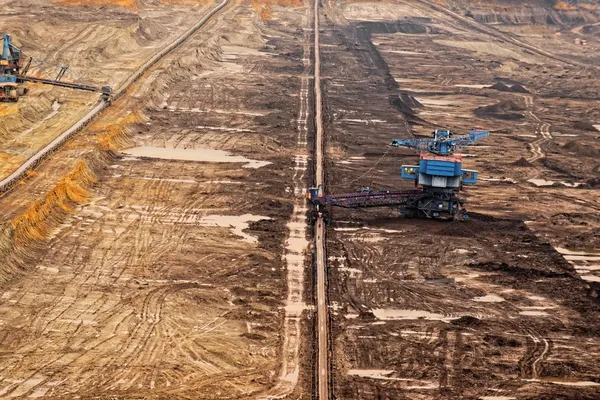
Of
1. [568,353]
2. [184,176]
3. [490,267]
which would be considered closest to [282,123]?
[184,176]

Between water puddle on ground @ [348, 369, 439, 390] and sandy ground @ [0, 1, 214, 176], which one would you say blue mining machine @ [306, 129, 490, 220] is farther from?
sandy ground @ [0, 1, 214, 176]

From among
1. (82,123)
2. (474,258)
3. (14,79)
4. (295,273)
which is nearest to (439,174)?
(474,258)

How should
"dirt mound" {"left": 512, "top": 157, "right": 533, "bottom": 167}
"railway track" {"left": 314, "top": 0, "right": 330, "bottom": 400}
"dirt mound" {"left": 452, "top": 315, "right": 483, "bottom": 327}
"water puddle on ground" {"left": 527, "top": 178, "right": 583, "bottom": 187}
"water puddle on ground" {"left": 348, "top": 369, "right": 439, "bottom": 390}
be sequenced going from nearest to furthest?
"water puddle on ground" {"left": 348, "top": 369, "right": 439, "bottom": 390}
"railway track" {"left": 314, "top": 0, "right": 330, "bottom": 400}
"dirt mound" {"left": 452, "top": 315, "right": 483, "bottom": 327}
"water puddle on ground" {"left": 527, "top": 178, "right": 583, "bottom": 187}
"dirt mound" {"left": 512, "top": 157, "right": 533, "bottom": 167}

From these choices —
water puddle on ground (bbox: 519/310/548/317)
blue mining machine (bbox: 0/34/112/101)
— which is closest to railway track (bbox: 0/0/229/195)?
blue mining machine (bbox: 0/34/112/101)

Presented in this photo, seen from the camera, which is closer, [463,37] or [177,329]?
[177,329]

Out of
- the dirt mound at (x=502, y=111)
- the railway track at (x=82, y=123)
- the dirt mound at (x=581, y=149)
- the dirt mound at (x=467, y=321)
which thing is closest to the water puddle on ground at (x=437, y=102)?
the dirt mound at (x=502, y=111)

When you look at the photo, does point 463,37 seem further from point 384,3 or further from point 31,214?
point 31,214
